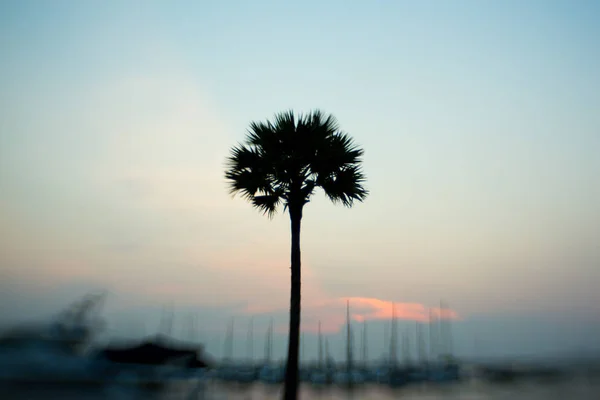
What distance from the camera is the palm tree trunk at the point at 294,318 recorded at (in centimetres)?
1708

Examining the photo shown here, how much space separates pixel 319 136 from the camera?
65.3 feet

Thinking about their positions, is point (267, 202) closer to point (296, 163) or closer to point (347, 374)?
point (296, 163)

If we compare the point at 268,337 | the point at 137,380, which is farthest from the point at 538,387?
the point at 268,337

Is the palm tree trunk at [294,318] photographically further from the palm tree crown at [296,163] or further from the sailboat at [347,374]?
the sailboat at [347,374]

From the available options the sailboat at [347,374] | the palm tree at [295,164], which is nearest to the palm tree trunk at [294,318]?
the palm tree at [295,164]

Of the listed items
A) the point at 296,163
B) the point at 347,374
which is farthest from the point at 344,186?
the point at 347,374

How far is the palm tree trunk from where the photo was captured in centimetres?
1708

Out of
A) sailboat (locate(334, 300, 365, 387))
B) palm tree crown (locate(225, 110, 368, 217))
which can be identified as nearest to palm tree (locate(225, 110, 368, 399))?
palm tree crown (locate(225, 110, 368, 217))

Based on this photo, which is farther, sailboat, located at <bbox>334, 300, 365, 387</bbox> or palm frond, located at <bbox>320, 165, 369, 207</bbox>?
sailboat, located at <bbox>334, 300, 365, 387</bbox>

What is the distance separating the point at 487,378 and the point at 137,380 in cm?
2478

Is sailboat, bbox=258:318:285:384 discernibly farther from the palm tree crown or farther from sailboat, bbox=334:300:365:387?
the palm tree crown

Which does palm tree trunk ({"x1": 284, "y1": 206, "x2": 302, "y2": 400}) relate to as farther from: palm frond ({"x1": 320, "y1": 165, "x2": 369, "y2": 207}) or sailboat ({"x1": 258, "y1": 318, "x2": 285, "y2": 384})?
sailboat ({"x1": 258, "y1": 318, "x2": 285, "y2": 384})

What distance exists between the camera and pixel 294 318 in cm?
1788

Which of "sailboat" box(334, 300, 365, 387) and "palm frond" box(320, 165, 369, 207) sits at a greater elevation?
"palm frond" box(320, 165, 369, 207)
